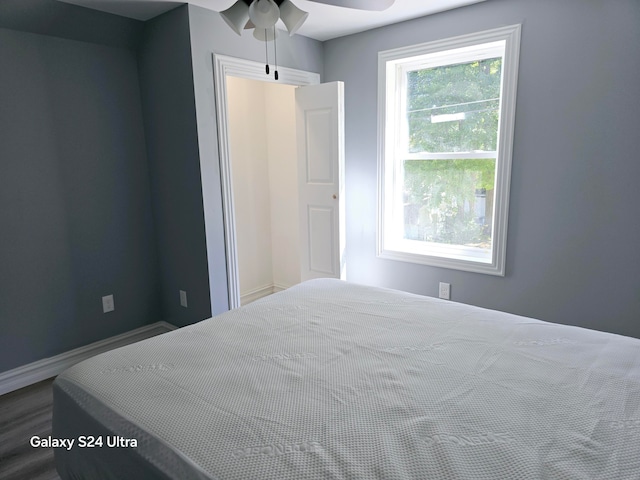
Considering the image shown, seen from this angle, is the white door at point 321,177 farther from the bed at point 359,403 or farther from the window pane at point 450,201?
the bed at point 359,403

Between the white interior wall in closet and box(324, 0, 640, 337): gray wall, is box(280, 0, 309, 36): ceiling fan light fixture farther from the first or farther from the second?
the white interior wall in closet

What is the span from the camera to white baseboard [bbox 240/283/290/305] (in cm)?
397

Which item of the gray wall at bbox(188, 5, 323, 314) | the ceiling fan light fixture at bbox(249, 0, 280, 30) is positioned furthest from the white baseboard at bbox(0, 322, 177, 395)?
the ceiling fan light fixture at bbox(249, 0, 280, 30)

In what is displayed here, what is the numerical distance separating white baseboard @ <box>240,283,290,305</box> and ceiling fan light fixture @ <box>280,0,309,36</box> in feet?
9.16

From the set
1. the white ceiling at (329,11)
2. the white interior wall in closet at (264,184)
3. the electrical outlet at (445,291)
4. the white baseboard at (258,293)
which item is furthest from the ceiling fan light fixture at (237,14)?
the white baseboard at (258,293)

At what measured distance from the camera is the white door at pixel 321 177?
3.18m

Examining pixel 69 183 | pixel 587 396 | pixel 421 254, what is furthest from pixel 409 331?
pixel 69 183

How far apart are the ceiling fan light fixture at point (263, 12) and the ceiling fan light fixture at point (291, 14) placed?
67 millimetres

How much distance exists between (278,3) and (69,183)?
6.39 ft

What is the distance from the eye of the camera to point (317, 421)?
1057mm

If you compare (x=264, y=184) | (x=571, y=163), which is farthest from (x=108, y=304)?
(x=571, y=163)

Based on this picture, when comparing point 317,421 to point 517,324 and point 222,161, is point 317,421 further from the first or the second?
point 222,161

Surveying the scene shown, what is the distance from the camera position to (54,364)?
2.67 m

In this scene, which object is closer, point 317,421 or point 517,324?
point 317,421
